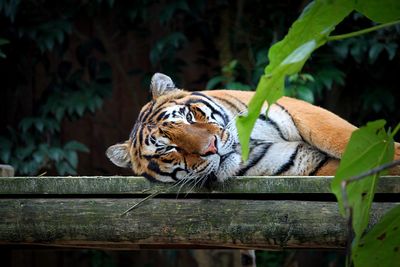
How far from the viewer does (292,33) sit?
1.01 meters

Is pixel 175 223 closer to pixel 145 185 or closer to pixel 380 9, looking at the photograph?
pixel 145 185

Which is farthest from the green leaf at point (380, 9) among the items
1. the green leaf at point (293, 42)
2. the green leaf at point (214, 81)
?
the green leaf at point (214, 81)

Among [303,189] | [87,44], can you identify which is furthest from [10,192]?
[87,44]

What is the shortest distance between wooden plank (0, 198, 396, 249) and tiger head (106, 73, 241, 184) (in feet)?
0.56

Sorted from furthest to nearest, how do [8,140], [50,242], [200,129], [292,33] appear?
[8,140]
[200,129]
[50,242]
[292,33]

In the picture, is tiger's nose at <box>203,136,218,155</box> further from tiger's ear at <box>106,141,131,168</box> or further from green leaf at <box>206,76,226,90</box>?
green leaf at <box>206,76,226,90</box>

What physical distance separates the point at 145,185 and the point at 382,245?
128 cm

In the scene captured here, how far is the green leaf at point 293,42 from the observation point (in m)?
0.96

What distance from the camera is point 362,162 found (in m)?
1.02

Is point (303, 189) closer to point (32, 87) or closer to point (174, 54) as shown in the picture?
point (174, 54)

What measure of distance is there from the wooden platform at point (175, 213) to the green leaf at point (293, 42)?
1.10 m

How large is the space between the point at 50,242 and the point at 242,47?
3.28 metres

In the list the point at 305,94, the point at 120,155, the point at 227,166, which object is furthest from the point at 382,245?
the point at 305,94

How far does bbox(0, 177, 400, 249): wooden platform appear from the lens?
6.92ft
